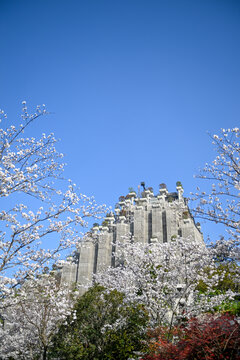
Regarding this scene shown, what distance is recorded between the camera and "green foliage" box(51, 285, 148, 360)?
1035cm

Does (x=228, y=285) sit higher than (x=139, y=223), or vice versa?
(x=139, y=223)

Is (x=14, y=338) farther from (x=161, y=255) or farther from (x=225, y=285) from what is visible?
(x=225, y=285)

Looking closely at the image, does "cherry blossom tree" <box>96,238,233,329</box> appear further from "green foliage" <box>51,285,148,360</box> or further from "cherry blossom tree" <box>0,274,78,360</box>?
"cherry blossom tree" <box>0,274,78,360</box>

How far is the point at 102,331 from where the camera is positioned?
11203 millimetres

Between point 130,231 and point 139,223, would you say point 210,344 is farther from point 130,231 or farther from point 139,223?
point 130,231

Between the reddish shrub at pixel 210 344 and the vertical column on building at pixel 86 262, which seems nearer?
the reddish shrub at pixel 210 344

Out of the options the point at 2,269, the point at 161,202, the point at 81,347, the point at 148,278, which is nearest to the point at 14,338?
the point at 81,347

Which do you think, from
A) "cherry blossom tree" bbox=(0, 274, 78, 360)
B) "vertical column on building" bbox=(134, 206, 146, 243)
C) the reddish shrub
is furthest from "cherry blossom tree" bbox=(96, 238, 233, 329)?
"vertical column on building" bbox=(134, 206, 146, 243)

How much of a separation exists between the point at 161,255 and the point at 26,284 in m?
6.12

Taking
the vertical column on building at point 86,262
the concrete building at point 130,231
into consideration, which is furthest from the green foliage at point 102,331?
the vertical column on building at point 86,262

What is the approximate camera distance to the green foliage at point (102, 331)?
1035 cm

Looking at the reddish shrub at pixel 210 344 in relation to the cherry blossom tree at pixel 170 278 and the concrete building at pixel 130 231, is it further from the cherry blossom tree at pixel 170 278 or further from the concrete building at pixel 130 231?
the concrete building at pixel 130 231

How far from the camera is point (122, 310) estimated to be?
11789 millimetres

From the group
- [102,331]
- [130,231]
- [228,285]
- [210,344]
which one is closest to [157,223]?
[130,231]
